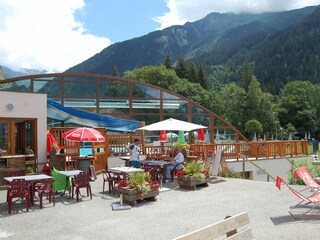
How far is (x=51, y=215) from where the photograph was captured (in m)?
7.63

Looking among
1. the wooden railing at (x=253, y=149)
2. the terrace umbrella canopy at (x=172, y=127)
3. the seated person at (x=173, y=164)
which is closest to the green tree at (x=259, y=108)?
the wooden railing at (x=253, y=149)

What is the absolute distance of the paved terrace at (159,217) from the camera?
6.15m

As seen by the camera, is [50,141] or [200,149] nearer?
[50,141]

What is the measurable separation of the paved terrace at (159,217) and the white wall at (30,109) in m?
3.21

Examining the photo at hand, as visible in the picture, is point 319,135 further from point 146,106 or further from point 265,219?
point 265,219

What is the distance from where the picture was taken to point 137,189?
28.2 feet

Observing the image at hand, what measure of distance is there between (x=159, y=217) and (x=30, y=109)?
24.4ft

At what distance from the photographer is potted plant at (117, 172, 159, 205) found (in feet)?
28.0

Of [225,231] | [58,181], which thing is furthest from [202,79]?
[225,231]

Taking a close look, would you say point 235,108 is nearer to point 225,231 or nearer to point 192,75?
point 192,75

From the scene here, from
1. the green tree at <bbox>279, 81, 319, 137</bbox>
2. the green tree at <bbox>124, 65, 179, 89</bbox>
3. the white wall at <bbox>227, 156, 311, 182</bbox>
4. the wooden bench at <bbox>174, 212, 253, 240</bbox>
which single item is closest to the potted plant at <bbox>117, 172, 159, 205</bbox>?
the wooden bench at <bbox>174, 212, 253, 240</bbox>

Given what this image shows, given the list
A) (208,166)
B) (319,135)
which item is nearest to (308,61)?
(319,135)

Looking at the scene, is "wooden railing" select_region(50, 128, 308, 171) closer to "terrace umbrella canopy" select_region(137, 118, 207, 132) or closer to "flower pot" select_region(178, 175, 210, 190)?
"terrace umbrella canopy" select_region(137, 118, 207, 132)

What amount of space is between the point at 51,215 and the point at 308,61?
130261 mm
